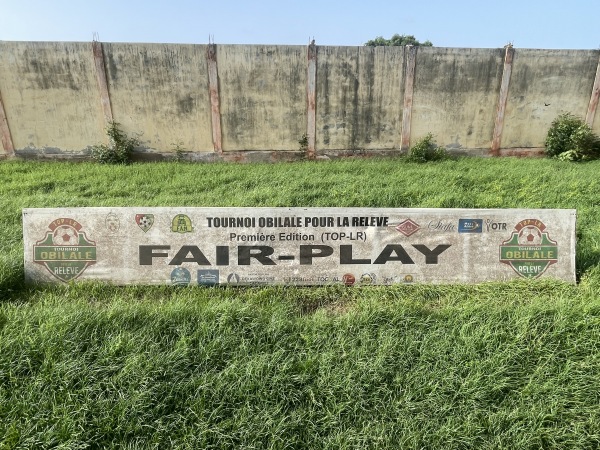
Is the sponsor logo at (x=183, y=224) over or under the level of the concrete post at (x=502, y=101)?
under

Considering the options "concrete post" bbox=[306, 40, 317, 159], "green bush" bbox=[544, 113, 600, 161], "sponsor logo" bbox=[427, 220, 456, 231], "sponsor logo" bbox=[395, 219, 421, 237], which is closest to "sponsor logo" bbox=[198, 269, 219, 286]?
"sponsor logo" bbox=[395, 219, 421, 237]

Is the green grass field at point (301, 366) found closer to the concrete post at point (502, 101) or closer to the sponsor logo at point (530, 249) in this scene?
the sponsor logo at point (530, 249)

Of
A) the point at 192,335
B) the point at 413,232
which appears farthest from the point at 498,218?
the point at 192,335

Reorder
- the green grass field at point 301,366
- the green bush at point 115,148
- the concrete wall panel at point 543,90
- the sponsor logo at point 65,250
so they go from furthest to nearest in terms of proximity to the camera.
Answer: the concrete wall panel at point 543,90
the green bush at point 115,148
the sponsor logo at point 65,250
the green grass field at point 301,366

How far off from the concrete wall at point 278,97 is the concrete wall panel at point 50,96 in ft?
0.08

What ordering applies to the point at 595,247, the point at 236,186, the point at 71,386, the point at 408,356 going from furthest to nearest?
the point at 236,186, the point at 595,247, the point at 408,356, the point at 71,386

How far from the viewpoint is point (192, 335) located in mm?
2221

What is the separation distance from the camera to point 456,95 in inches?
360

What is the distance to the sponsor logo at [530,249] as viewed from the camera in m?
3.07

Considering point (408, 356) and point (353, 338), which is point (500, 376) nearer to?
point (408, 356)

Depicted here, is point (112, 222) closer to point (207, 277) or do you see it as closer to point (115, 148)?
point (207, 277)

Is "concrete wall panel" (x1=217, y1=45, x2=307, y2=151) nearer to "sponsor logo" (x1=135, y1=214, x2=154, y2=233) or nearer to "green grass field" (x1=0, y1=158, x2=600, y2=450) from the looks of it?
"sponsor logo" (x1=135, y1=214, x2=154, y2=233)

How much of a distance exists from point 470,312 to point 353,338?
35.2 inches

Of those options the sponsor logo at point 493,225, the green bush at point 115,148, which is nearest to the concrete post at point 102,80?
the green bush at point 115,148
